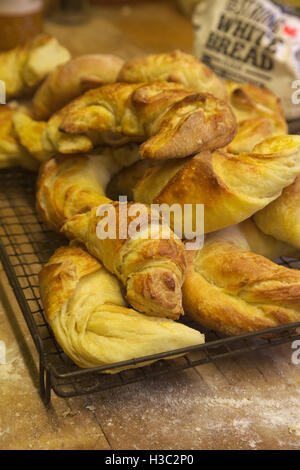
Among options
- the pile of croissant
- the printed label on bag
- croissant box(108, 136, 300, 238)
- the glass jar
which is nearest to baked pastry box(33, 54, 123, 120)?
the pile of croissant

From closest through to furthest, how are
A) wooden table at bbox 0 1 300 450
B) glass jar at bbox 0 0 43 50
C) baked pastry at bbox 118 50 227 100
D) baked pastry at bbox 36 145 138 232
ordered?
1. wooden table at bbox 0 1 300 450
2. baked pastry at bbox 36 145 138 232
3. baked pastry at bbox 118 50 227 100
4. glass jar at bbox 0 0 43 50

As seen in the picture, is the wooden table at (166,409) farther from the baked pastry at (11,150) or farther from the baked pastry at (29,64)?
the baked pastry at (29,64)

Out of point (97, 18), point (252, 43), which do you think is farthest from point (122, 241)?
point (97, 18)

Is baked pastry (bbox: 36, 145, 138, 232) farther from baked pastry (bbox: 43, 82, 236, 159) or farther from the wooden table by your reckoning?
the wooden table

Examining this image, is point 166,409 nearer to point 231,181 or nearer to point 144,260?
A: point 144,260
